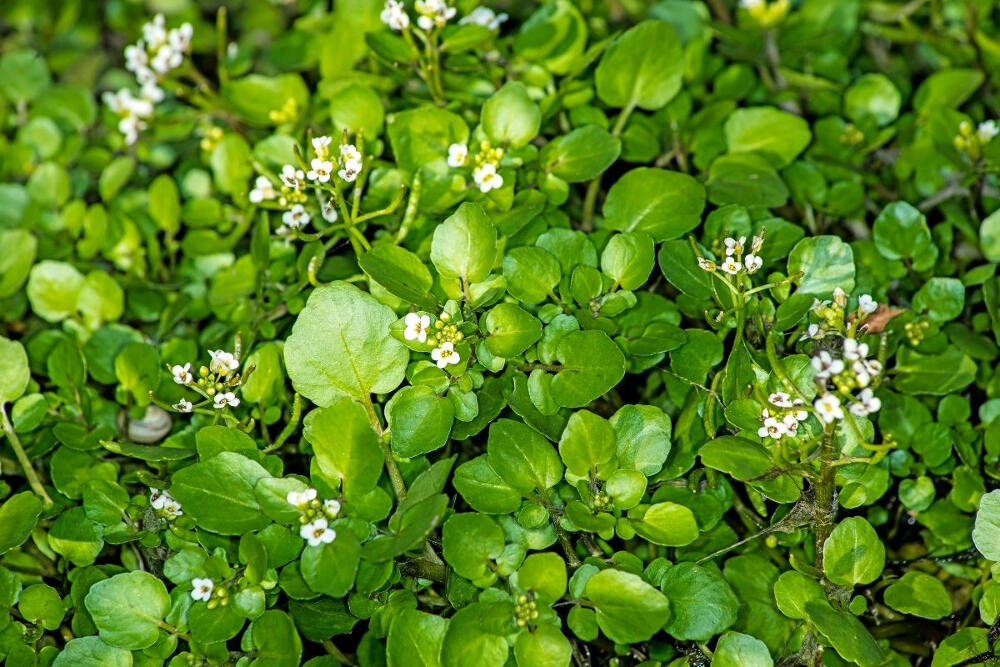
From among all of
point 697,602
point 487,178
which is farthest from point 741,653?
point 487,178

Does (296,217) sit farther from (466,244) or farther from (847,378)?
(847,378)

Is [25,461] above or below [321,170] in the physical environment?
below

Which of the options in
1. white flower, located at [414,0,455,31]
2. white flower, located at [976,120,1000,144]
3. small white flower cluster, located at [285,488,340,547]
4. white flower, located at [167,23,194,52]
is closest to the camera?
small white flower cluster, located at [285,488,340,547]

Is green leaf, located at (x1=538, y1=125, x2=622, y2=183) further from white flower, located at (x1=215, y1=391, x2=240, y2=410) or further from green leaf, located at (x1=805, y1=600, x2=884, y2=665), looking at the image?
green leaf, located at (x1=805, y1=600, x2=884, y2=665)

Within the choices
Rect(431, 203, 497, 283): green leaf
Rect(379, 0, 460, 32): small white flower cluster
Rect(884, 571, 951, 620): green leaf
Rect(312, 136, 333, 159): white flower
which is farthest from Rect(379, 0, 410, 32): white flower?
Rect(884, 571, 951, 620): green leaf

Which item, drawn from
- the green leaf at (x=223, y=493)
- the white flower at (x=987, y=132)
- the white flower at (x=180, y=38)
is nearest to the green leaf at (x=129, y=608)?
the green leaf at (x=223, y=493)
